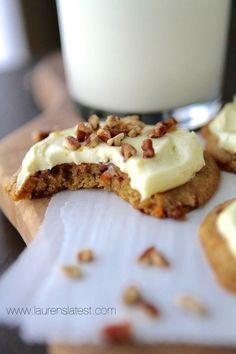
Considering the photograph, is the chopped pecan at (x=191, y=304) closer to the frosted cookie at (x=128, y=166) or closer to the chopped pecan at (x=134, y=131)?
the frosted cookie at (x=128, y=166)

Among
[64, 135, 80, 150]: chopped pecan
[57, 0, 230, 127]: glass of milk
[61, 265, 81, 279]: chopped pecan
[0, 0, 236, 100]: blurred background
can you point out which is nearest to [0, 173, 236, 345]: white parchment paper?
[61, 265, 81, 279]: chopped pecan

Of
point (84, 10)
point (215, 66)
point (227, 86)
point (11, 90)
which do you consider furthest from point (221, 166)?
point (11, 90)

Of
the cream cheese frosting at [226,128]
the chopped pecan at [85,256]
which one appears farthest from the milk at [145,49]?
the chopped pecan at [85,256]

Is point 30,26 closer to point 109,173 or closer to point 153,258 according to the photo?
point 109,173

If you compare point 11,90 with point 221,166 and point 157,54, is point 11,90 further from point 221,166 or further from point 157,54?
point 221,166

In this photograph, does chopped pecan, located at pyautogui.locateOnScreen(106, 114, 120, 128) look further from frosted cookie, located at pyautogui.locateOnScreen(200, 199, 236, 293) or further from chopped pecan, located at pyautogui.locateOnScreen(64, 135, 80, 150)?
frosted cookie, located at pyautogui.locateOnScreen(200, 199, 236, 293)
